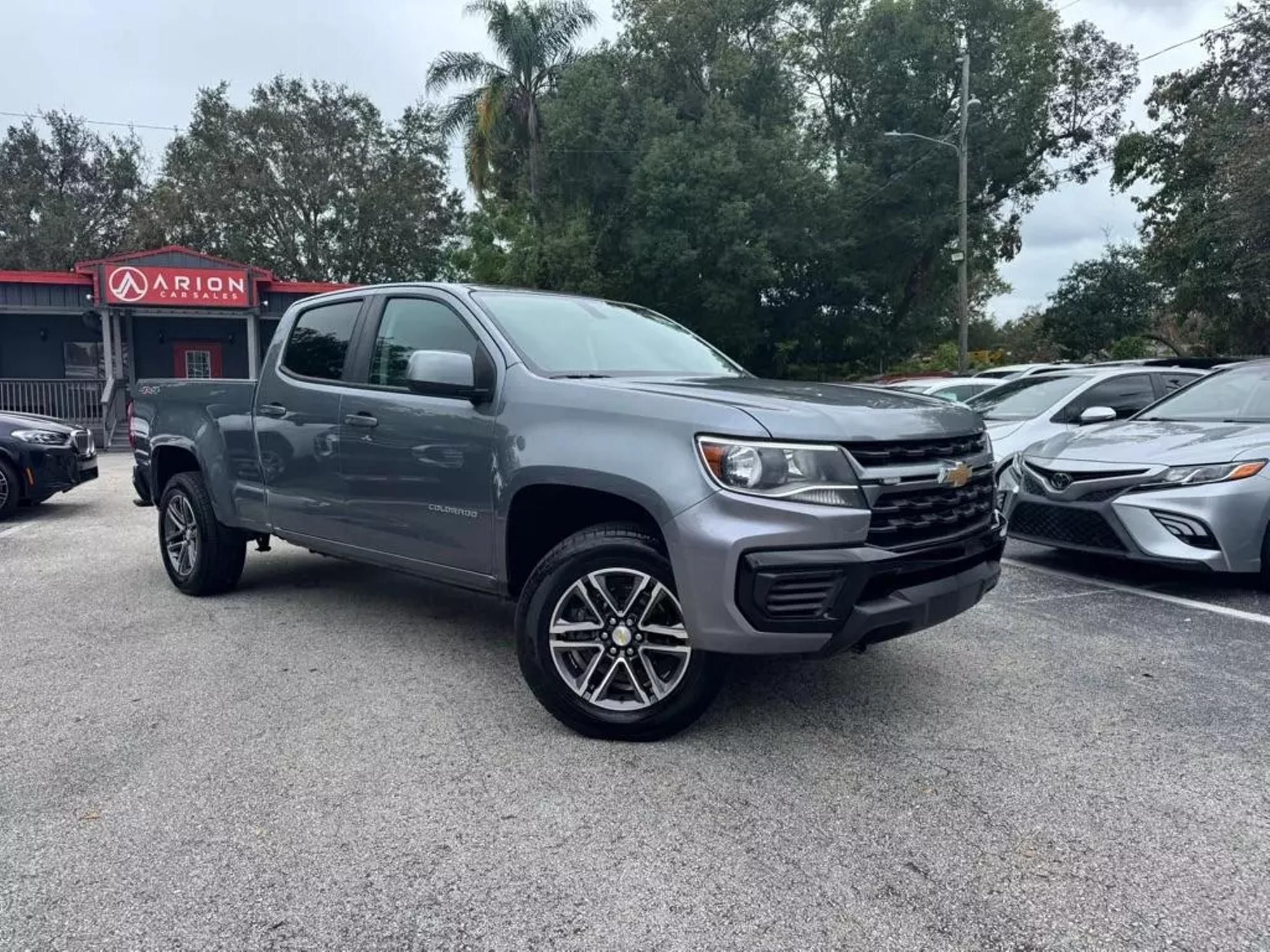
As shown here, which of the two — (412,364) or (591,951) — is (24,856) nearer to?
(591,951)

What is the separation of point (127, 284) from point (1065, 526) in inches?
804

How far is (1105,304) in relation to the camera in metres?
28.4

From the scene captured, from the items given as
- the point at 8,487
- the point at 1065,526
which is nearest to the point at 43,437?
the point at 8,487

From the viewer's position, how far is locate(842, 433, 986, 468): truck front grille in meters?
3.29

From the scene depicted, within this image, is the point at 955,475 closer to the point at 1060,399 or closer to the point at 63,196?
the point at 1060,399

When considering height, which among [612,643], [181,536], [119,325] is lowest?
[181,536]

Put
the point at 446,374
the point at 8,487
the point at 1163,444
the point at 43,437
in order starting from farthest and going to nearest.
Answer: the point at 43,437, the point at 8,487, the point at 1163,444, the point at 446,374

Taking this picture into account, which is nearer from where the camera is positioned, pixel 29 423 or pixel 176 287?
pixel 29 423

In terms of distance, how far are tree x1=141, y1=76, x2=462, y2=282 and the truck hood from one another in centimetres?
3129

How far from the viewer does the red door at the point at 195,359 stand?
77.5 feet

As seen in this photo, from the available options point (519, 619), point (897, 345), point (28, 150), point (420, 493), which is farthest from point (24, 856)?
point (28, 150)

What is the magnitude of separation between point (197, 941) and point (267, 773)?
0.98 m

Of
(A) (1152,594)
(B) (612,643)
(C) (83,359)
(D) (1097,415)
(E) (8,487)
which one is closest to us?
(B) (612,643)

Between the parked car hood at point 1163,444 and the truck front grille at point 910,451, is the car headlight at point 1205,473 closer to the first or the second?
the parked car hood at point 1163,444
